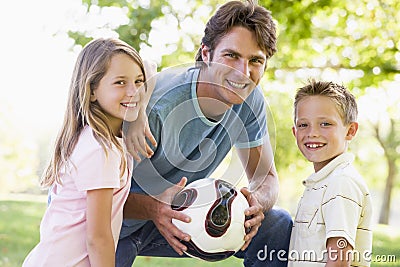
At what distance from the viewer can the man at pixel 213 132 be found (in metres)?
2.50

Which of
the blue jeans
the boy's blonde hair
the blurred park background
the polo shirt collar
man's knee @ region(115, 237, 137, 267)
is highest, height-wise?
the blurred park background

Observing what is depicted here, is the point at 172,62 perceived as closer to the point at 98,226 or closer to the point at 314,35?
the point at 314,35

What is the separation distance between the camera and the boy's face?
2.46m

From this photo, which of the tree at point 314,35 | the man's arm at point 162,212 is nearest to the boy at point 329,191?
the man's arm at point 162,212

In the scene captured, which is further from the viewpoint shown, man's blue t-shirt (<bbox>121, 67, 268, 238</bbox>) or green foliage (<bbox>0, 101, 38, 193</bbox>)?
green foliage (<bbox>0, 101, 38, 193</bbox>)

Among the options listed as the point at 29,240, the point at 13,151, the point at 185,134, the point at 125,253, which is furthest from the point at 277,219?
the point at 13,151

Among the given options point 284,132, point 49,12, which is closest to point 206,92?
point 49,12

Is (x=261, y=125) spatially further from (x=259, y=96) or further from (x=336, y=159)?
(x=336, y=159)

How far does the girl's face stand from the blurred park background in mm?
569

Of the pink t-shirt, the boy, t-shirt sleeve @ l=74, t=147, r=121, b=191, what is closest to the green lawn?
the boy

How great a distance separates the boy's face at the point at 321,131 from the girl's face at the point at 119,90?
680 millimetres

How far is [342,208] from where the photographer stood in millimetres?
2273

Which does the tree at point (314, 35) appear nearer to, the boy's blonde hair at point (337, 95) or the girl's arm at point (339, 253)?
the boy's blonde hair at point (337, 95)

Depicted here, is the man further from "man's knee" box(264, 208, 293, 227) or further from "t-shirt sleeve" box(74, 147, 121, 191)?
"t-shirt sleeve" box(74, 147, 121, 191)
